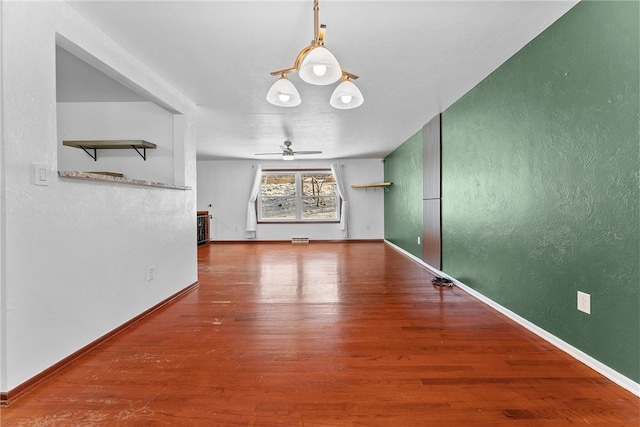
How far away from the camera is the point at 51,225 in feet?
5.63

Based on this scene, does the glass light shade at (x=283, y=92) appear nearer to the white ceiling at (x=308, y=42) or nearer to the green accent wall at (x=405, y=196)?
the white ceiling at (x=308, y=42)

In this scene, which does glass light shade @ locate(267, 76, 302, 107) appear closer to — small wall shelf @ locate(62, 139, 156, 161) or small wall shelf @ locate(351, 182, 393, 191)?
small wall shelf @ locate(62, 139, 156, 161)

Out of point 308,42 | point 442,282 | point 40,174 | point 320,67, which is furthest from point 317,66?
point 442,282

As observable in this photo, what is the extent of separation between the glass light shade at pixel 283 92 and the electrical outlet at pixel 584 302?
2.24 m

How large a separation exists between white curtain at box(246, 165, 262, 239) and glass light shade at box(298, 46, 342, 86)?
20.4ft

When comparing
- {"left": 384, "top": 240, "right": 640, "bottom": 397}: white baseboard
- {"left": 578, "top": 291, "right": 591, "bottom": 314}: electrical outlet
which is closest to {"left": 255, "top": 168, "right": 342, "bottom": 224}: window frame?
{"left": 384, "top": 240, "right": 640, "bottom": 397}: white baseboard

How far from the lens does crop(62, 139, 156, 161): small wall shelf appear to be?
9.73 ft

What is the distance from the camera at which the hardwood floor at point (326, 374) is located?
139 centimetres

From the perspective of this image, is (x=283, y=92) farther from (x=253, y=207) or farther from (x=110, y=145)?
(x=253, y=207)

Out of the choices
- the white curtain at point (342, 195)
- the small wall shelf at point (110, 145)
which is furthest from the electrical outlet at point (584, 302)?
the white curtain at point (342, 195)

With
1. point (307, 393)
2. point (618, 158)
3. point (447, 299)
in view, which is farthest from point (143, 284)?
point (618, 158)

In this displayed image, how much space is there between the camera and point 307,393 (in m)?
1.55

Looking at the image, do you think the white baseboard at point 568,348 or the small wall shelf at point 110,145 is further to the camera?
the small wall shelf at point 110,145

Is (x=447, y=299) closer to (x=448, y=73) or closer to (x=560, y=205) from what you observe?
(x=560, y=205)
